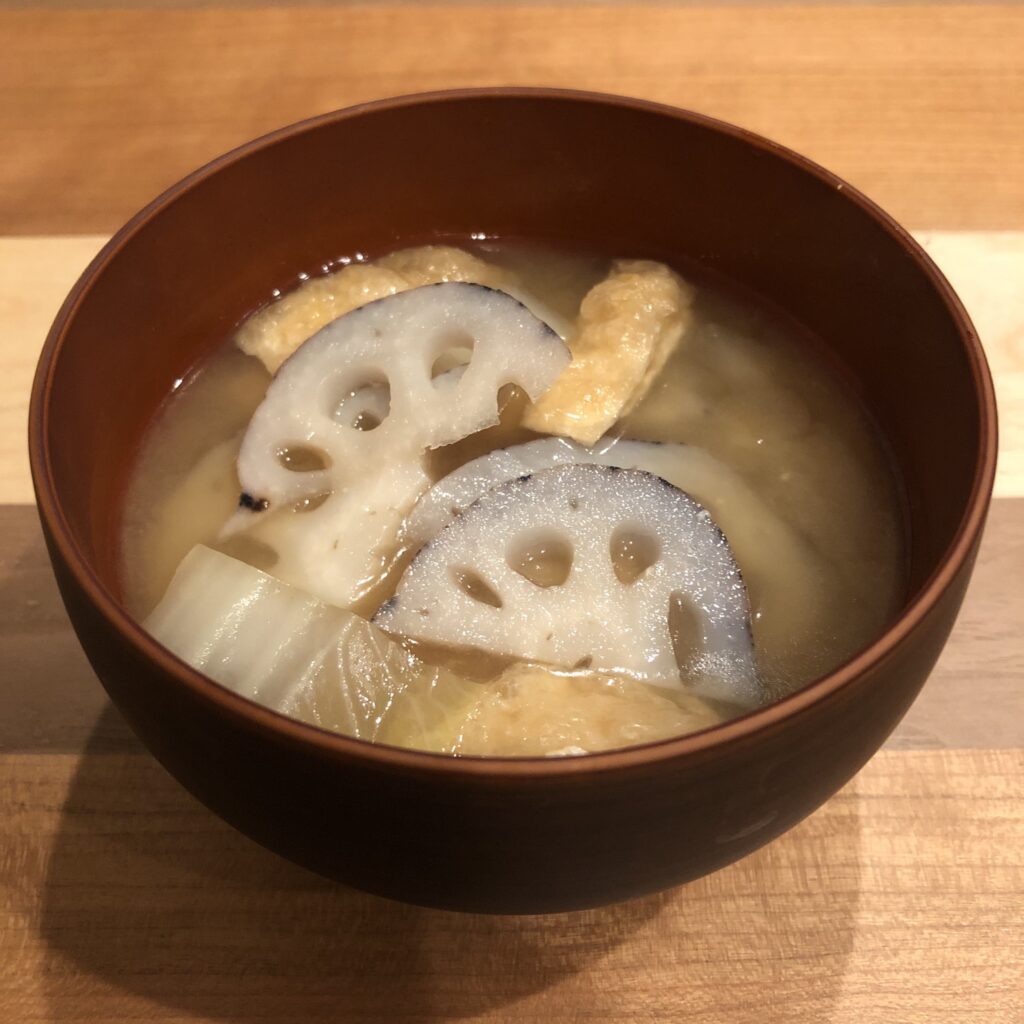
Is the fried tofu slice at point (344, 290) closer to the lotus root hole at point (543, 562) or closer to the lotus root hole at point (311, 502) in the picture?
the lotus root hole at point (311, 502)

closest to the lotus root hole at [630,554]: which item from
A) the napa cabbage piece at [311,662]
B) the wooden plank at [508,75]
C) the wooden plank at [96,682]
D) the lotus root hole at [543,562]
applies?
the lotus root hole at [543,562]

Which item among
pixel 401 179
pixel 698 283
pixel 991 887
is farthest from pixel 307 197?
pixel 991 887

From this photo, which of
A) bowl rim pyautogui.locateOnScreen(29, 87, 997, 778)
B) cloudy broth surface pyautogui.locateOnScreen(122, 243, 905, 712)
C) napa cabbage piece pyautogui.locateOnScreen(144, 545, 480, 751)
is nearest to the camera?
bowl rim pyautogui.locateOnScreen(29, 87, 997, 778)

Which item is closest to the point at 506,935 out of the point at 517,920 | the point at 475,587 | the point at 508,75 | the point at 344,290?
the point at 517,920

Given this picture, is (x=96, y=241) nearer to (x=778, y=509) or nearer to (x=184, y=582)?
(x=184, y=582)

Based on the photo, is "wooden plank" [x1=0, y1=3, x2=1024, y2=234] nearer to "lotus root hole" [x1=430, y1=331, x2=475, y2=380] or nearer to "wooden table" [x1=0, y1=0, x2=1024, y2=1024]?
"wooden table" [x1=0, y1=0, x2=1024, y2=1024]

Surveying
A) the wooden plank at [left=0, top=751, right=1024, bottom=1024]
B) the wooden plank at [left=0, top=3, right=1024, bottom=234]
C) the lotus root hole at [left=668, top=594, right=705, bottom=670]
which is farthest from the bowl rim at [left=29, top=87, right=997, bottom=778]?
the wooden plank at [left=0, top=3, right=1024, bottom=234]

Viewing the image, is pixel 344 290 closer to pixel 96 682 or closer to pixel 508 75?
pixel 96 682
